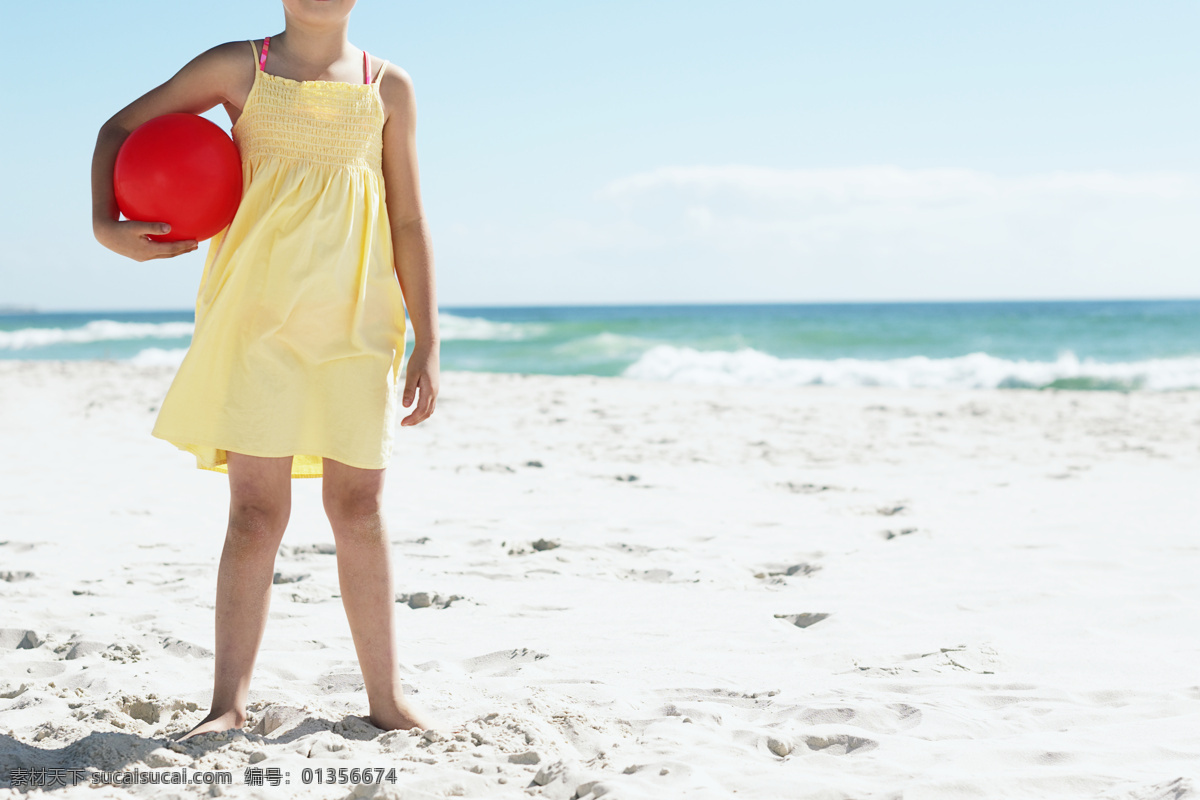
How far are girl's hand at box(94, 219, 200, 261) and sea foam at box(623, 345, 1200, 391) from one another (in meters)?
13.4

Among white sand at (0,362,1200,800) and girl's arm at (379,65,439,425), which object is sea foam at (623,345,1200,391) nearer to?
white sand at (0,362,1200,800)

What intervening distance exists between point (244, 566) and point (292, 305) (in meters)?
0.54

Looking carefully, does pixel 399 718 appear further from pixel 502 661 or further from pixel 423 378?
pixel 423 378

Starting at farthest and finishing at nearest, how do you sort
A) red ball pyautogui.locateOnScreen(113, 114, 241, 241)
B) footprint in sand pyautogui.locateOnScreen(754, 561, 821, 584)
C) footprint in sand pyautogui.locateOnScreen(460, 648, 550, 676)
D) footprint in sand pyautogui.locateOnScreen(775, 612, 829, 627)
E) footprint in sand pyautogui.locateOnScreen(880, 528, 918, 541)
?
footprint in sand pyautogui.locateOnScreen(880, 528, 918, 541) < footprint in sand pyautogui.locateOnScreen(754, 561, 821, 584) < footprint in sand pyautogui.locateOnScreen(775, 612, 829, 627) < footprint in sand pyautogui.locateOnScreen(460, 648, 550, 676) < red ball pyautogui.locateOnScreen(113, 114, 241, 241)

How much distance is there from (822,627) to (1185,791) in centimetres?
125

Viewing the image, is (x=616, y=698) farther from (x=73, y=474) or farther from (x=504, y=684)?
(x=73, y=474)

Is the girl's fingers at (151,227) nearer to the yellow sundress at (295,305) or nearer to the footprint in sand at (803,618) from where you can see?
the yellow sundress at (295,305)

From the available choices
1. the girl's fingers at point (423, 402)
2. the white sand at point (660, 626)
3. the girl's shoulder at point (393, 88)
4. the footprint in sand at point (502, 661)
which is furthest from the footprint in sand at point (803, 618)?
the girl's shoulder at point (393, 88)

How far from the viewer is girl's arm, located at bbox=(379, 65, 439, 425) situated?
2057mm

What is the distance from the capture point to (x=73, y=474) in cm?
523

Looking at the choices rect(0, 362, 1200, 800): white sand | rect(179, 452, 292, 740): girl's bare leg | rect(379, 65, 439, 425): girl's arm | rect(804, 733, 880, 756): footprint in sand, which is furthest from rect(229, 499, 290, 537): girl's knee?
rect(804, 733, 880, 756): footprint in sand

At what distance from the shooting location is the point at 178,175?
5.90 feet

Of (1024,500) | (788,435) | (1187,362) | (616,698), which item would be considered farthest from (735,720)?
(1187,362)

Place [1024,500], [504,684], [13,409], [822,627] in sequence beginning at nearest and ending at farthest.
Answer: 1. [504,684]
2. [822,627]
3. [1024,500]
4. [13,409]
